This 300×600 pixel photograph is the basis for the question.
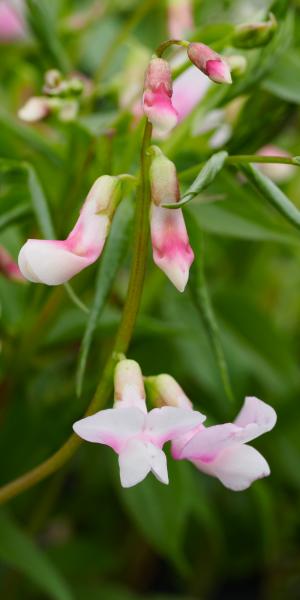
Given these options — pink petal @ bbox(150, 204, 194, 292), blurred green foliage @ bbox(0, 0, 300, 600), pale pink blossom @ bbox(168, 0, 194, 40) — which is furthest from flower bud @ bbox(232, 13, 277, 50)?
pale pink blossom @ bbox(168, 0, 194, 40)

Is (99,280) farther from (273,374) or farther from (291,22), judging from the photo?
(273,374)

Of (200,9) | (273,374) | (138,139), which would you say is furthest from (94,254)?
(200,9)

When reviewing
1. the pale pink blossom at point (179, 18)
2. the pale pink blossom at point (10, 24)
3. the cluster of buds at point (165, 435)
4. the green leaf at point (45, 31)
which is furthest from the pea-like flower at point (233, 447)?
the pale pink blossom at point (10, 24)

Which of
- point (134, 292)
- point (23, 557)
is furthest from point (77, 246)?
point (23, 557)

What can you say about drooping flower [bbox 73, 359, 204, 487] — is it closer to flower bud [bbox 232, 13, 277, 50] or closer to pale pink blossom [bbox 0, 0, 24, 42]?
flower bud [bbox 232, 13, 277, 50]

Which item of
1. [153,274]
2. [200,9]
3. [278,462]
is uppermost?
[200,9]

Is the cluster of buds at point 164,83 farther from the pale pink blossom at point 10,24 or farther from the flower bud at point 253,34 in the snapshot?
the pale pink blossom at point 10,24

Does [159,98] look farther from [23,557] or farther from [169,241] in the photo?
[23,557]
